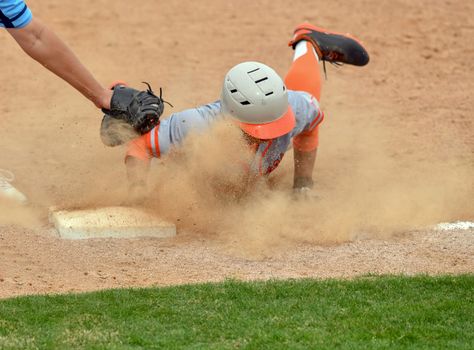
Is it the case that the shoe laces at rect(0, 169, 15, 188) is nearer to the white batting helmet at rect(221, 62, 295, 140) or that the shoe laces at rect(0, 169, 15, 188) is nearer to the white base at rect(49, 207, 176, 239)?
the white base at rect(49, 207, 176, 239)

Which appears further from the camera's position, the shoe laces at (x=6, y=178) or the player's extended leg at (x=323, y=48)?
the player's extended leg at (x=323, y=48)

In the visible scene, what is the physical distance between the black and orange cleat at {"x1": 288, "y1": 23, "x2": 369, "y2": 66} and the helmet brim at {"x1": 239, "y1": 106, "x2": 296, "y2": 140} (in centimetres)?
147

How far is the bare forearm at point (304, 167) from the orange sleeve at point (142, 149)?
112 centimetres

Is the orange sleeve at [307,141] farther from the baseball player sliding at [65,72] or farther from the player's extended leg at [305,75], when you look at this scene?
the baseball player sliding at [65,72]

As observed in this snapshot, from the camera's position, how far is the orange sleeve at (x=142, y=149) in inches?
276

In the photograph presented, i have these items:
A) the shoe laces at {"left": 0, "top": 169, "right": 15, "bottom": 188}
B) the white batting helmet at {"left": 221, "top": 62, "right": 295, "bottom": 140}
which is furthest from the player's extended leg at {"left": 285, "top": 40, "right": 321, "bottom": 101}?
the shoe laces at {"left": 0, "top": 169, "right": 15, "bottom": 188}

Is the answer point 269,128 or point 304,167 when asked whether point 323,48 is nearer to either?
point 304,167

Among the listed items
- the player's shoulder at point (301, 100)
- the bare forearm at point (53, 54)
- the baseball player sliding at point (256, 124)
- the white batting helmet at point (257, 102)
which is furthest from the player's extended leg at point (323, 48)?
the bare forearm at point (53, 54)

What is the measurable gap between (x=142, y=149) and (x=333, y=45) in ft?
6.73

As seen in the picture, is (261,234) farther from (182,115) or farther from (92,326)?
(92,326)

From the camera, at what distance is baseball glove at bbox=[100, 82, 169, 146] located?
22.8ft

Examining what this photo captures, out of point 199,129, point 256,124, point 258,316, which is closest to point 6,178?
point 199,129

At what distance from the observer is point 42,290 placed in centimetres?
568

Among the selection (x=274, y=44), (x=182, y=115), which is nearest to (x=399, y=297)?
(x=182, y=115)
